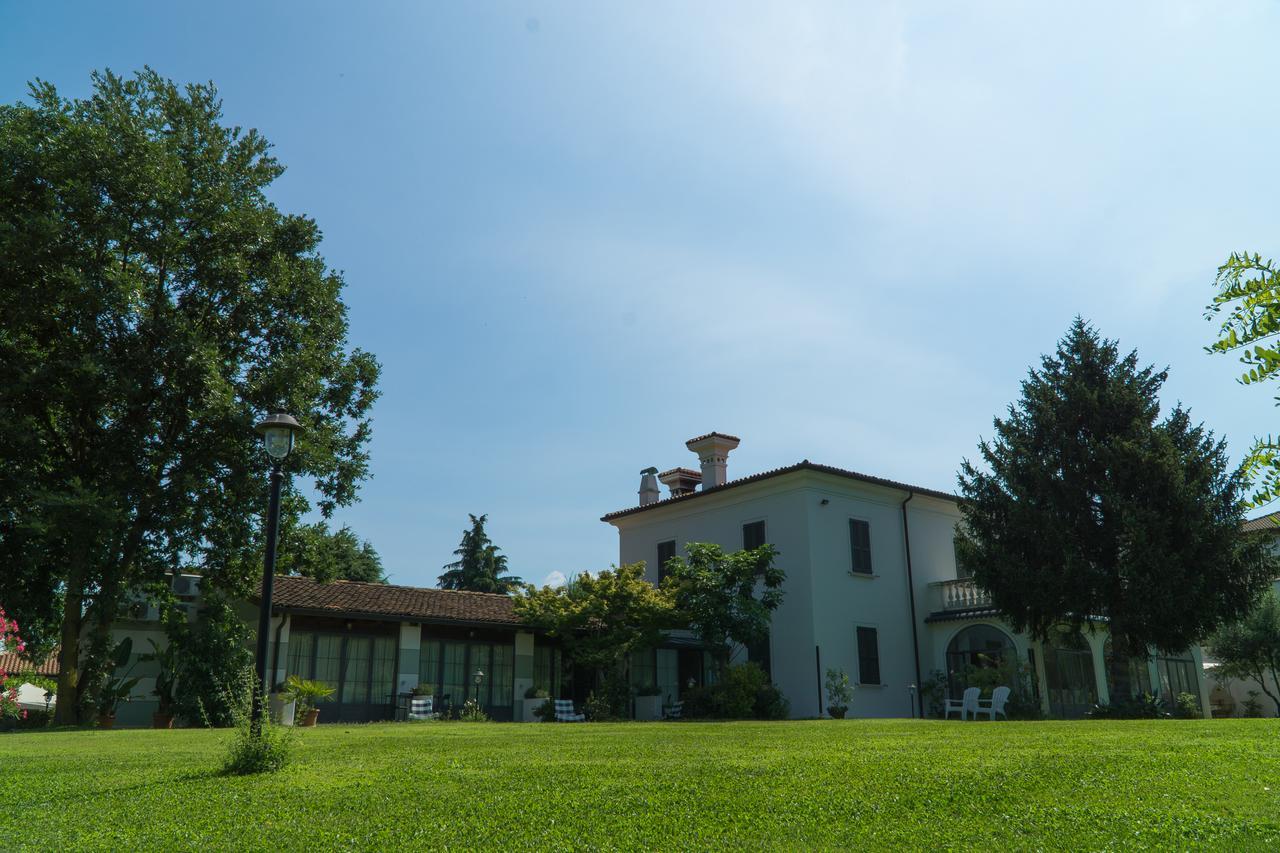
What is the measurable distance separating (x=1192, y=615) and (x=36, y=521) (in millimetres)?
25495

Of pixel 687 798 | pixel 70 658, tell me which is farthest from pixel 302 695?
pixel 687 798

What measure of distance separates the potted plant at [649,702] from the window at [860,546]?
6772 mm

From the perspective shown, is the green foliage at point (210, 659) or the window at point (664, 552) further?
the window at point (664, 552)

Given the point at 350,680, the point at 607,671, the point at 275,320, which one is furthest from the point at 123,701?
the point at 607,671

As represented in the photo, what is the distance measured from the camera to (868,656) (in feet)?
87.4

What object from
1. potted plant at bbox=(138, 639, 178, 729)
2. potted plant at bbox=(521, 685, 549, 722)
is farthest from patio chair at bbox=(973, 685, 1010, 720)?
potted plant at bbox=(138, 639, 178, 729)

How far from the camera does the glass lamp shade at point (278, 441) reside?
9.57 metres

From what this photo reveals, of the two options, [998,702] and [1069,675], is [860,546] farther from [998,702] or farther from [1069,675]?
[998,702]

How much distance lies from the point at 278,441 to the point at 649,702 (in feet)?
59.7

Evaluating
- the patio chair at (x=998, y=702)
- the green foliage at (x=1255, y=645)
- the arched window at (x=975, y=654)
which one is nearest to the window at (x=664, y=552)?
the arched window at (x=975, y=654)

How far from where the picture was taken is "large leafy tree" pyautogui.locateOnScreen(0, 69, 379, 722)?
63.5 feet

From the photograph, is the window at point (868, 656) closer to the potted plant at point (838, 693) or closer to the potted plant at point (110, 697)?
the potted plant at point (838, 693)

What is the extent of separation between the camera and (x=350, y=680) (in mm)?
23906

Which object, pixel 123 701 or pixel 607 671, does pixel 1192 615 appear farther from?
pixel 123 701
